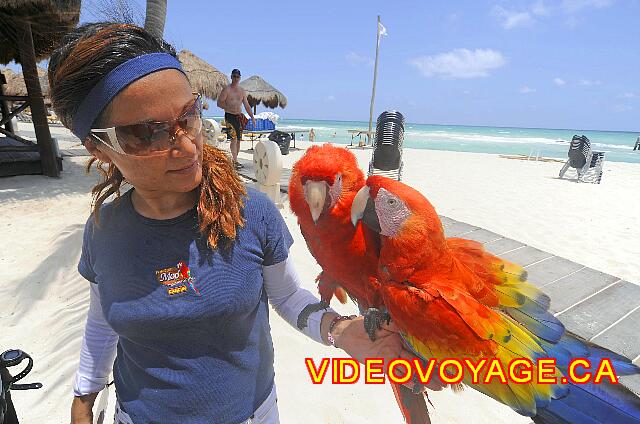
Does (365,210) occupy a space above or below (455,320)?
above

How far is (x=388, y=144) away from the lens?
4.00 feet

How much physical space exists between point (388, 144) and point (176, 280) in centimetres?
83

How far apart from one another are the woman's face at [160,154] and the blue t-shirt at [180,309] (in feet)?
0.32

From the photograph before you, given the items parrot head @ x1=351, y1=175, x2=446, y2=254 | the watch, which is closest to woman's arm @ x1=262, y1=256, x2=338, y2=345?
parrot head @ x1=351, y1=175, x2=446, y2=254

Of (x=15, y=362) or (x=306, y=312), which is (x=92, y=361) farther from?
(x=306, y=312)

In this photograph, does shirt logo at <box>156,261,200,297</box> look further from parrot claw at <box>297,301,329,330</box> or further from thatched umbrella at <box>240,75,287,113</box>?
thatched umbrella at <box>240,75,287,113</box>

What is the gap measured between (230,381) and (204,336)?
153 millimetres

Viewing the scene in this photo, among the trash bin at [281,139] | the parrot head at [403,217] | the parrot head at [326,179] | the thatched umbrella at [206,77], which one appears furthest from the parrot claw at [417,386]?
the thatched umbrella at [206,77]

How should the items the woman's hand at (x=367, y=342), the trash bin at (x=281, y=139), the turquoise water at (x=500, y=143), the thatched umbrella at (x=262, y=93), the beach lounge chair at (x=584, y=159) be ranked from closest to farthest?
the woman's hand at (x=367, y=342) → the beach lounge chair at (x=584, y=159) → the trash bin at (x=281, y=139) → the thatched umbrella at (x=262, y=93) → the turquoise water at (x=500, y=143)

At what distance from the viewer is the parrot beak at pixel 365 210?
898 mm

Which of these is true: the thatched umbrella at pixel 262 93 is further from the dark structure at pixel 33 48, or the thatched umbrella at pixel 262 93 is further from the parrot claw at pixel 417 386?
the parrot claw at pixel 417 386

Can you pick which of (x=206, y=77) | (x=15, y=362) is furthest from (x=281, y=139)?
(x=15, y=362)

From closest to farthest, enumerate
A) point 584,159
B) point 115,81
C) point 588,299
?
1. point 115,81
2. point 588,299
3. point 584,159

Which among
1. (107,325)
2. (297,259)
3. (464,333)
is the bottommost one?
(297,259)
